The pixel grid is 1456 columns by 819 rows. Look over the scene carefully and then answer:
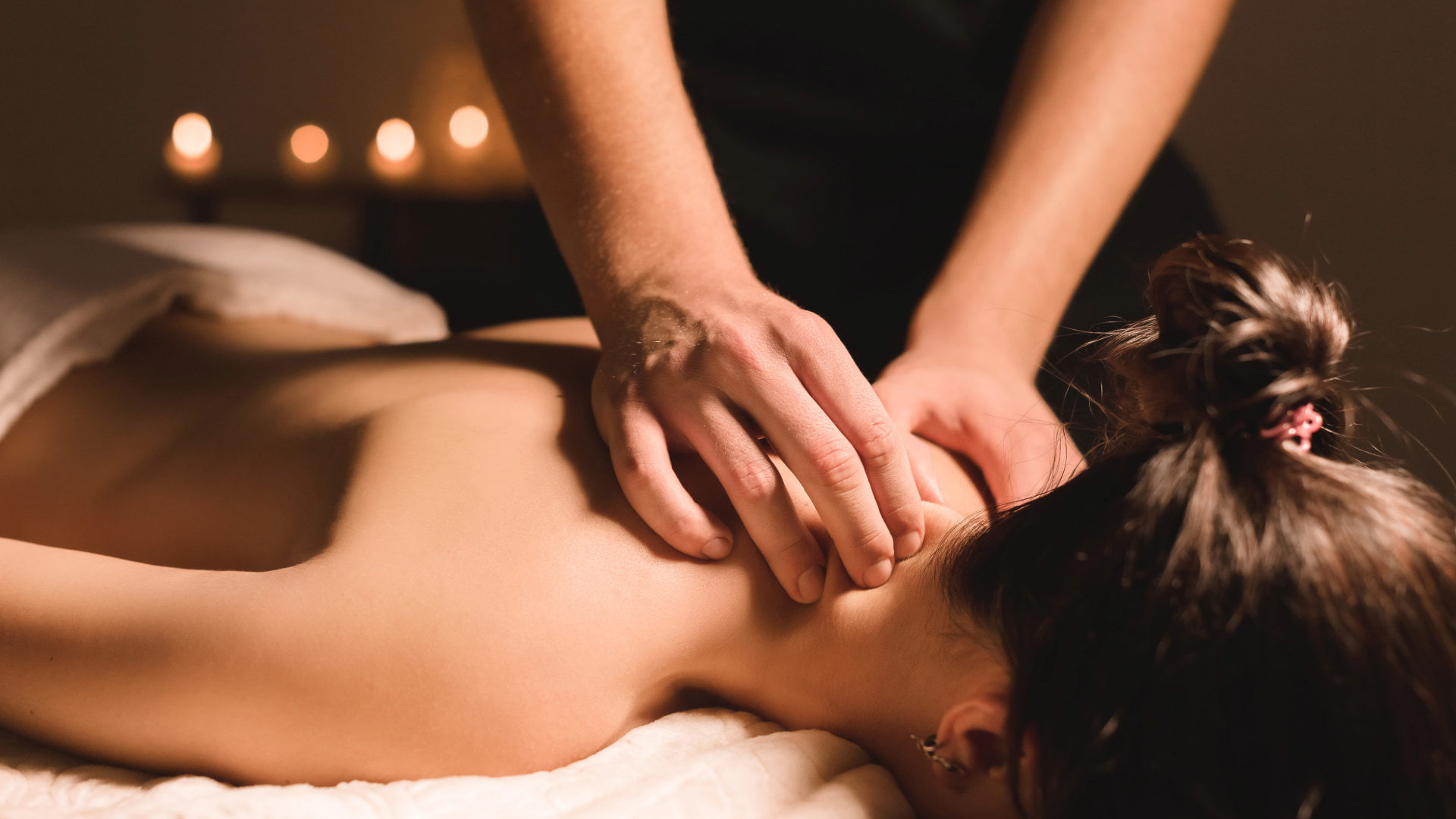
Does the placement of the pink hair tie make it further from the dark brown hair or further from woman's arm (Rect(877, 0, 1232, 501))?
woman's arm (Rect(877, 0, 1232, 501))

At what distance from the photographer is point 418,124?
113 inches

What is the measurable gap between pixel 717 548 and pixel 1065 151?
642mm

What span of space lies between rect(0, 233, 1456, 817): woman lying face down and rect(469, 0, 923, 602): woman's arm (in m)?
0.03

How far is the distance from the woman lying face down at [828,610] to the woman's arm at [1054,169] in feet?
0.65

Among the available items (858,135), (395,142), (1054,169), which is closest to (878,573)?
(1054,169)

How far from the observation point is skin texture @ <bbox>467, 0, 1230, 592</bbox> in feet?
2.07

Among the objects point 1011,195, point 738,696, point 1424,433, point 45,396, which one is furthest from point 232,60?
point 1424,433

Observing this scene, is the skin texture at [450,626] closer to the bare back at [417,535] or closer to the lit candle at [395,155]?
the bare back at [417,535]

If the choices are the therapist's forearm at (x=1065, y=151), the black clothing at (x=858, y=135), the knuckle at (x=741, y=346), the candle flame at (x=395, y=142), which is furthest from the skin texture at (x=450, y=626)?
the candle flame at (x=395, y=142)

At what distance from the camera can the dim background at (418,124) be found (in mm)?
1713

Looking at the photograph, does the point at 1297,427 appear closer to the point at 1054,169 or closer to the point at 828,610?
the point at 828,610

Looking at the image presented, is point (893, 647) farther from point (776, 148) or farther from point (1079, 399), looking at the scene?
point (776, 148)

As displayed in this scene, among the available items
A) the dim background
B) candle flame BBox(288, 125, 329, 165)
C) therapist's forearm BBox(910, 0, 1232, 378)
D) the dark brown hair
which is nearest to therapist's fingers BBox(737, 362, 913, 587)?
the dark brown hair

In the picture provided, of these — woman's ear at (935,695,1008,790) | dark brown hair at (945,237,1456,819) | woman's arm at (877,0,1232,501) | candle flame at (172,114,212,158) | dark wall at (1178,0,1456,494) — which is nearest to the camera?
dark brown hair at (945,237,1456,819)
